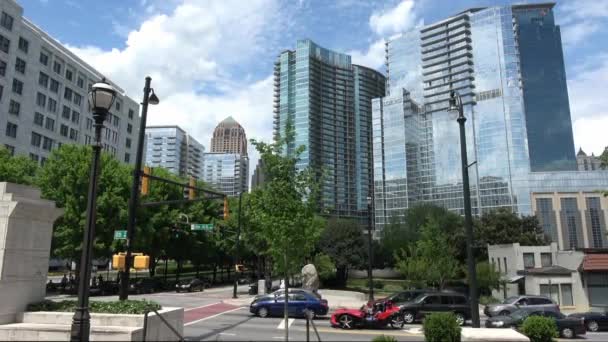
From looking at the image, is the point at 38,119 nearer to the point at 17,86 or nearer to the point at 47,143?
the point at 47,143

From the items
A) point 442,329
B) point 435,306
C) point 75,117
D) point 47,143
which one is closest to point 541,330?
point 442,329

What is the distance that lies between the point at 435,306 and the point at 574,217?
13827 centimetres

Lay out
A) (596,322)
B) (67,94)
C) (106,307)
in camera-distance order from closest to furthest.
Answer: (106,307) < (596,322) < (67,94)

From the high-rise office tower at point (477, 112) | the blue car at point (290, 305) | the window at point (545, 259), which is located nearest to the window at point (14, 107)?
the blue car at point (290, 305)

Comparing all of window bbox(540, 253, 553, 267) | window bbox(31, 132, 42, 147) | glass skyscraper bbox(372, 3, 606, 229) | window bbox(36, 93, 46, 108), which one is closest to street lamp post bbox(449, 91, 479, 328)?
window bbox(540, 253, 553, 267)

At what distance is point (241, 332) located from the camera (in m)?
18.1

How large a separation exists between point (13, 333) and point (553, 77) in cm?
20456

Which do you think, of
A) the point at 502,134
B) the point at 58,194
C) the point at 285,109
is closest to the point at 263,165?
the point at 58,194

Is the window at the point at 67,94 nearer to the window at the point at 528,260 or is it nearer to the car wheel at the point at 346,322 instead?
the car wheel at the point at 346,322

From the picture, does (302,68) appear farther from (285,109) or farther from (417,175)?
(417,175)

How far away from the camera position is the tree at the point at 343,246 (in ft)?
196

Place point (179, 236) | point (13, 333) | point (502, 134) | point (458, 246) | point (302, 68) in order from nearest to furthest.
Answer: point (13, 333) → point (179, 236) → point (458, 246) → point (502, 134) → point (302, 68)

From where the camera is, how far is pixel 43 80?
239ft

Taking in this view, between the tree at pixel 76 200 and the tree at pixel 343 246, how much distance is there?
29.8m
